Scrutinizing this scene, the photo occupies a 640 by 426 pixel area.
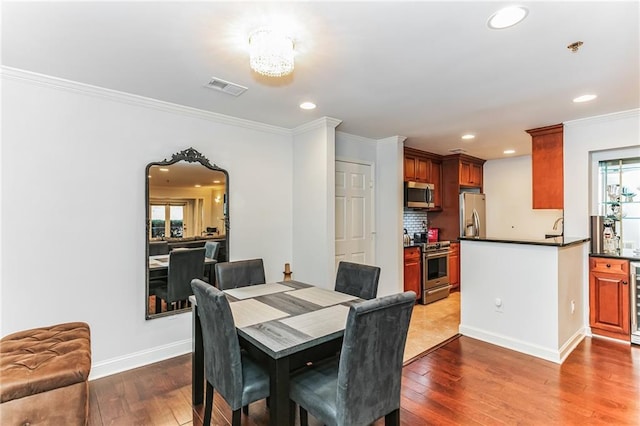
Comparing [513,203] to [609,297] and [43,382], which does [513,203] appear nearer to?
[609,297]

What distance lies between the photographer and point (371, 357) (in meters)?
1.54

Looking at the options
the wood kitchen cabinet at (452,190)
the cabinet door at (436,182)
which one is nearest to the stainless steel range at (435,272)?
the wood kitchen cabinet at (452,190)

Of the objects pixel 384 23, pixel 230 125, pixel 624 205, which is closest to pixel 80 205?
pixel 230 125

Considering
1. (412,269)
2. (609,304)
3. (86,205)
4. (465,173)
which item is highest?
(465,173)

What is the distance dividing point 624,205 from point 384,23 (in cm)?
374

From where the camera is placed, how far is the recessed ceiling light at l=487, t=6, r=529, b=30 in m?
1.68

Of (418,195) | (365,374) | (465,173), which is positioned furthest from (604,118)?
(365,374)

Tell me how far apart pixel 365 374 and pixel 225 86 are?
238 cm

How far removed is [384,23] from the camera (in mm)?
1810

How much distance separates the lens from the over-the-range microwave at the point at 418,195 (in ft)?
16.4

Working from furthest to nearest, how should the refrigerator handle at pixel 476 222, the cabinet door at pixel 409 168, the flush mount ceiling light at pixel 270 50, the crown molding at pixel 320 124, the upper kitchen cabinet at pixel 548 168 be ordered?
the refrigerator handle at pixel 476 222
the cabinet door at pixel 409 168
the upper kitchen cabinet at pixel 548 168
the crown molding at pixel 320 124
the flush mount ceiling light at pixel 270 50

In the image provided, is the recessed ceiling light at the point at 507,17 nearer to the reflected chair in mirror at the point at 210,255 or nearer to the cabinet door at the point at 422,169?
the reflected chair in mirror at the point at 210,255

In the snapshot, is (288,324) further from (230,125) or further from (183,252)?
(230,125)

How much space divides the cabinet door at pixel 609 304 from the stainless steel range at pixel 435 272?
1.91 metres
